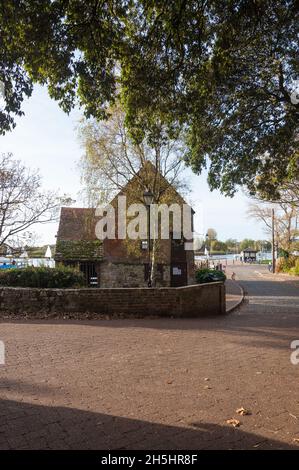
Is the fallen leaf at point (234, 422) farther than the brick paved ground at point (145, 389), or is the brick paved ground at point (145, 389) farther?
the fallen leaf at point (234, 422)

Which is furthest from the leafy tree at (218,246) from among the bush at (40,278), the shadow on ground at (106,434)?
the shadow on ground at (106,434)

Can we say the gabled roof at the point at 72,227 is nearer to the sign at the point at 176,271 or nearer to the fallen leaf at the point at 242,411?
the sign at the point at 176,271

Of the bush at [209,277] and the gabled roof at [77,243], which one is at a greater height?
the gabled roof at [77,243]

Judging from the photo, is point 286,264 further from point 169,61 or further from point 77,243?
point 169,61

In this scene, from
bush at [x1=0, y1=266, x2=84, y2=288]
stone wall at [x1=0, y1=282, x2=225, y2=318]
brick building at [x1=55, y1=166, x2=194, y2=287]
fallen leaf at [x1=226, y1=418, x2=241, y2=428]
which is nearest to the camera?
fallen leaf at [x1=226, y1=418, x2=241, y2=428]

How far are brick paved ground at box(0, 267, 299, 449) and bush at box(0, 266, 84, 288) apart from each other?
13.1 ft

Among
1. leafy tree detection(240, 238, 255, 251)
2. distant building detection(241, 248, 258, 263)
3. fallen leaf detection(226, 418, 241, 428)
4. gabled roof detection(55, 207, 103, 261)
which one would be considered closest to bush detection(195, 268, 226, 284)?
gabled roof detection(55, 207, 103, 261)

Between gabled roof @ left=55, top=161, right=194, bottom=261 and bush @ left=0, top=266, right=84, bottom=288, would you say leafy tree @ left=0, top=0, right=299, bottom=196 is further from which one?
gabled roof @ left=55, top=161, right=194, bottom=261

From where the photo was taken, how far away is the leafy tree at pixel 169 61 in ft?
22.3

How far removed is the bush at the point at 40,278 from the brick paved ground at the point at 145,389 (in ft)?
13.1

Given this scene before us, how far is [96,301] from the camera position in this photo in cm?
1198

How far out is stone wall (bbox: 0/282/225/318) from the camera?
1198cm

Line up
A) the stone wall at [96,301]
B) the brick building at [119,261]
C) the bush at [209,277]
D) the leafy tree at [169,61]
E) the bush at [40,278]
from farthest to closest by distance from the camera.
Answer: the brick building at [119,261]
the bush at [209,277]
the bush at [40,278]
the stone wall at [96,301]
the leafy tree at [169,61]
